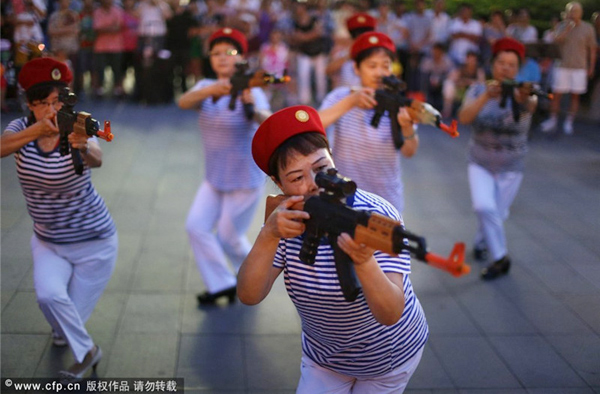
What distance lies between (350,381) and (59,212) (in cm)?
229

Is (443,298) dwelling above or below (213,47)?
below

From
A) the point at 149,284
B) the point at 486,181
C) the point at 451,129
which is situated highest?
the point at 451,129

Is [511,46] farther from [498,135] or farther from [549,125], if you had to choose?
[549,125]

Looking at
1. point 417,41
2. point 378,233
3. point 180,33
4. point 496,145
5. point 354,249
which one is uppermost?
point 378,233

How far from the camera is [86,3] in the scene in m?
15.1

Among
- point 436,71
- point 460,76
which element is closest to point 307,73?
point 436,71

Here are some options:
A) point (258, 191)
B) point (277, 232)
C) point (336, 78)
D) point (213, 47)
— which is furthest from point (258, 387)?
point (336, 78)

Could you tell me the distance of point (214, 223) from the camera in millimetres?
6078

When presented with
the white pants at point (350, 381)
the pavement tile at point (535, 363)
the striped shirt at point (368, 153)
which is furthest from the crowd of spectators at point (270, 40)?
the white pants at point (350, 381)

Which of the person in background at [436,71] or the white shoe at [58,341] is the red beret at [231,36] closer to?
the white shoe at [58,341]

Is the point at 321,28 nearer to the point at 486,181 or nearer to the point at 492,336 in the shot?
the point at 486,181

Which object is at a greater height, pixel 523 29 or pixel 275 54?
pixel 523 29

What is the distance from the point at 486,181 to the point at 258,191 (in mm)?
2272

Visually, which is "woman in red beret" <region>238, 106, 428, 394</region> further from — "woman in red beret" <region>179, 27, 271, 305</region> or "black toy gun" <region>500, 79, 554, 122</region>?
"black toy gun" <region>500, 79, 554, 122</region>
